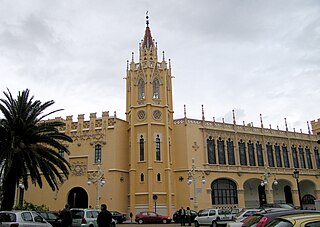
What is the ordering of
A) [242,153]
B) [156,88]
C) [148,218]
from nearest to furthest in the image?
[148,218] → [156,88] → [242,153]

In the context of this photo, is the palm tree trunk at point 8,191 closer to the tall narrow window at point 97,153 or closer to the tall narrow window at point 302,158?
the tall narrow window at point 97,153

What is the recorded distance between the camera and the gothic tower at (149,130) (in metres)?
38.8

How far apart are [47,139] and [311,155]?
42.1m

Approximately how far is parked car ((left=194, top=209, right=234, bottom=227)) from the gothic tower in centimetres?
1227

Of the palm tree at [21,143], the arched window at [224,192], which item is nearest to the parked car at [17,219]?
the palm tree at [21,143]

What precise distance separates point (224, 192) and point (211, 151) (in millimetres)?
5359

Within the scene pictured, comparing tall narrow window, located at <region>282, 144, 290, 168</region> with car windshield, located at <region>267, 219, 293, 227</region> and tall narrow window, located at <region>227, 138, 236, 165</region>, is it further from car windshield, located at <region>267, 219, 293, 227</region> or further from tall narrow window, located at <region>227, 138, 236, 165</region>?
car windshield, located at <region>267, 219, 293, 227</region>

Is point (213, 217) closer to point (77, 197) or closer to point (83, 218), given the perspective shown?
point (83, 218)

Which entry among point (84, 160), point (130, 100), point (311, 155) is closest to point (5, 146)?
point (84, 160)

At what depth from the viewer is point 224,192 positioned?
43.6 metres

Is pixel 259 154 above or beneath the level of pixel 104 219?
above

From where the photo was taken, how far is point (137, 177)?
130 feet

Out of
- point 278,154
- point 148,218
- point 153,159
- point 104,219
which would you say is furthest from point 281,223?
point 278,154

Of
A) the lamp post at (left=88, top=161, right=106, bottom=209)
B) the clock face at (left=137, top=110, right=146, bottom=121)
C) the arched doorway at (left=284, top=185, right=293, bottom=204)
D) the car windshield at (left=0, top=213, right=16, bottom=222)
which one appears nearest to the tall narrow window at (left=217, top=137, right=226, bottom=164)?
the clock face at (left=137, top=110, right=146, bottom=121)
